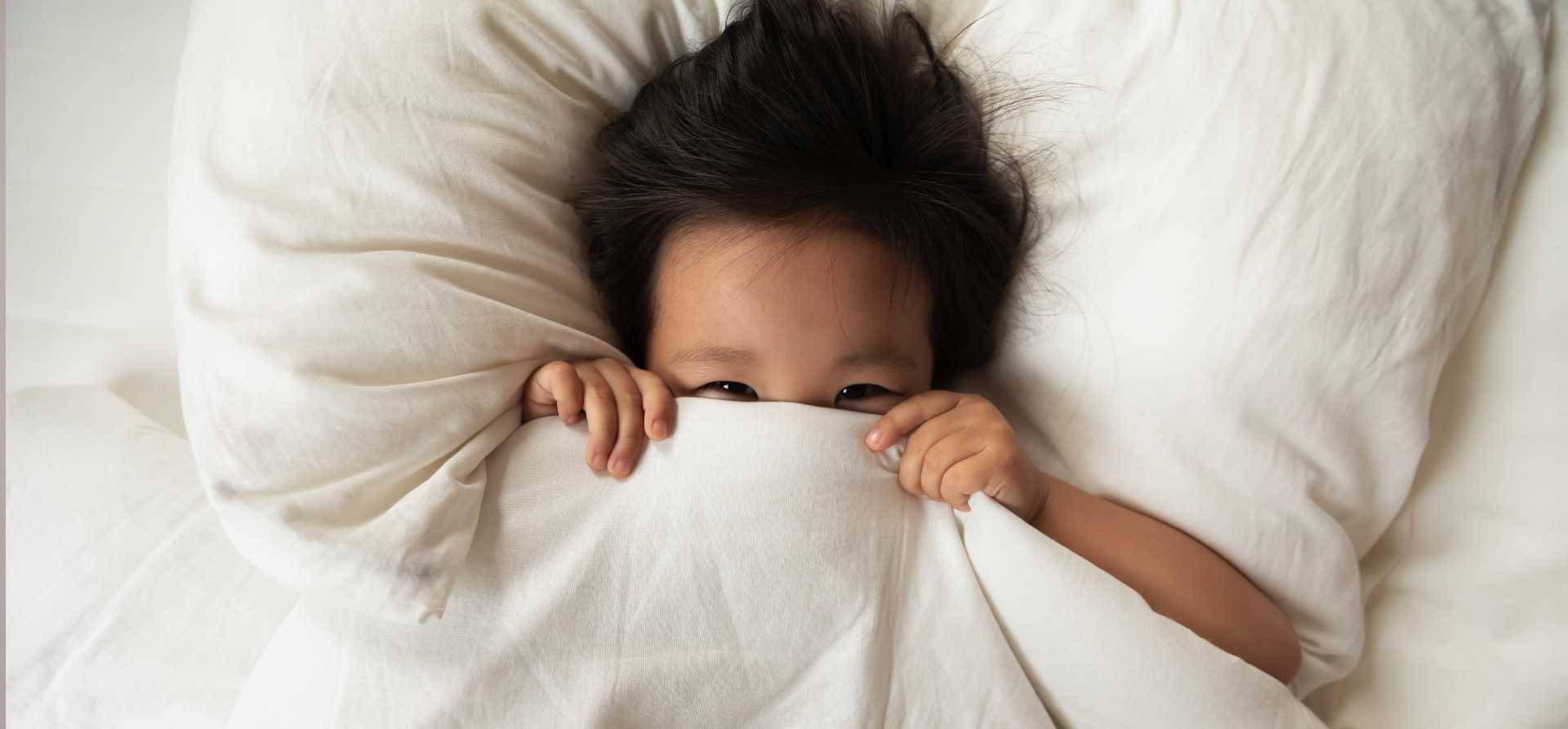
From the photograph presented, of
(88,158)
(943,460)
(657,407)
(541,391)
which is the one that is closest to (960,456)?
(943,460)

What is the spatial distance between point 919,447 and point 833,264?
0.53ft

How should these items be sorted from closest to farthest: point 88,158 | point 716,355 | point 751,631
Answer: point 751,631, point 716,355, point 88,158

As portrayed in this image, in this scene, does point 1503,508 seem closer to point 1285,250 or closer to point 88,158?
point 1285,250

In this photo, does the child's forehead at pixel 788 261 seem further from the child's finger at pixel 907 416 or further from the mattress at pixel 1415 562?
the mattress at pixel 1415 562

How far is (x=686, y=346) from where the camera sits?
31.8 inches

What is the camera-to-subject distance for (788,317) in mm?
770

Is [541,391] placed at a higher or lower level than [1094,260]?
lower

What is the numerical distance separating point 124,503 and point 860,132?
2.22 ft

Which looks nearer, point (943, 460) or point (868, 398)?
point (943, 460)

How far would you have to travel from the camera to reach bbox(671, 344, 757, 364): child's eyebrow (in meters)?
0.78

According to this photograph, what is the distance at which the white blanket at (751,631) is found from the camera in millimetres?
661

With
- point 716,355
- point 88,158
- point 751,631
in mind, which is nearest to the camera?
point 751,631

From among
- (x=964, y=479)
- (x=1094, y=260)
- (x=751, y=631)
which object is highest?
(x=1094, y=260)

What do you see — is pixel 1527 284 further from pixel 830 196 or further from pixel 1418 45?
pixel 830 196
